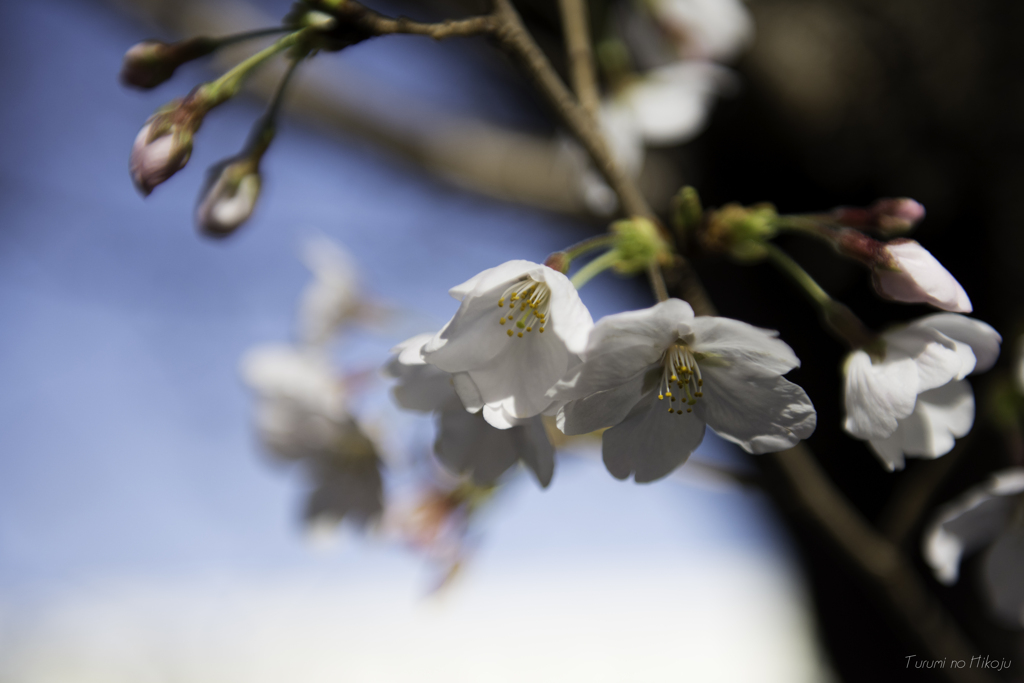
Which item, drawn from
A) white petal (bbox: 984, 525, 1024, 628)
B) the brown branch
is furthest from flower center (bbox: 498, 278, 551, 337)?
white petal (bbox: 984, 525, 1024, 628)

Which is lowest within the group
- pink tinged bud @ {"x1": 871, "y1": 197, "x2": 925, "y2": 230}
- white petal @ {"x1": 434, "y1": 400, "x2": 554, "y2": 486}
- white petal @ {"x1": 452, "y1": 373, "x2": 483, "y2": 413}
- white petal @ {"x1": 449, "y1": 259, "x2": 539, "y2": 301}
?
white petal @ {"x1": 434, "y1": 400, "x2": 554, "y2": 486}

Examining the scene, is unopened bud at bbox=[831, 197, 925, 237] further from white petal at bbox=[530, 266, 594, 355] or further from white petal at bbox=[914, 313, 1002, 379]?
white petal at bbox=[530, 266, 594, 355]

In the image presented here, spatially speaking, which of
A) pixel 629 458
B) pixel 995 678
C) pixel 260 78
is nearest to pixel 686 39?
pixel 629 458

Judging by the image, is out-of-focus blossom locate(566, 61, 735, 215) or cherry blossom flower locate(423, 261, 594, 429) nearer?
cherry blossom flower locate(423, 261, 594, 429)

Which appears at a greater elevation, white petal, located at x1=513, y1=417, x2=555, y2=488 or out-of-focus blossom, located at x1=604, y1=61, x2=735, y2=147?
white petal, located at x1=513, y1=417, x2=555, y2=488

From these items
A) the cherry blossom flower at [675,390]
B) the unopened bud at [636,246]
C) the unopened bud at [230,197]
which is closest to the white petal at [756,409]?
the cherry blossom flower at [675,390]

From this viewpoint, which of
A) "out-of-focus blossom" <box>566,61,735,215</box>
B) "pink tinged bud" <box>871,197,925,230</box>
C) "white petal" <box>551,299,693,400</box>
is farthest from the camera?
"out-of-focus blossom" <box>566,61,735,215</box>

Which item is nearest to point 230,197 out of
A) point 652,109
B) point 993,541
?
point 652,109

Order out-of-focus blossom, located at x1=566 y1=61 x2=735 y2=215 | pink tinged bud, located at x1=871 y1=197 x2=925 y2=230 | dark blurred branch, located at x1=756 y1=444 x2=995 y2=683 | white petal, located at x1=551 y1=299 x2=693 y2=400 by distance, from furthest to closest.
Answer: out-of-focus blossom, located at x1=566 y1=61 x2=735 y2=215 → dark blurred branch, located at x1=756 y1=444 x2=995 y2=683 → pink tinged bud, located at x1=871 y1=197 x2=925 y2=230 → white petal, located at x1=551 y1=299 x2=693 y2=400
